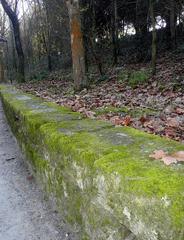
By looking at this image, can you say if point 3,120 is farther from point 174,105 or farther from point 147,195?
point 147,195

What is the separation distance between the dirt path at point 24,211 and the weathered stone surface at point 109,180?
19cm

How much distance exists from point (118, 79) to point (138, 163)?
1048 centimetres

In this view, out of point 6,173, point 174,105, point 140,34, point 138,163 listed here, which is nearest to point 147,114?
point 174,105

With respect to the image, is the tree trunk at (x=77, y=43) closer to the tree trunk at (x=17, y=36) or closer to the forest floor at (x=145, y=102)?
the forest floor at (x=145, y=102)

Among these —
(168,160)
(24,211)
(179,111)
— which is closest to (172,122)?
(179,111)

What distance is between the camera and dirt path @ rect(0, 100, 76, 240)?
3320 mm

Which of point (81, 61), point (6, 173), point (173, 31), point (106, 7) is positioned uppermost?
point (106, 7)

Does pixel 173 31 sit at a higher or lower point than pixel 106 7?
lower

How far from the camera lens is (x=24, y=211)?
12.6ft

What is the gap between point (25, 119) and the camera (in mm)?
4863

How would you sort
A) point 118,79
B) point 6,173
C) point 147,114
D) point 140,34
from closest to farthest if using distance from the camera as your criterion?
point 6,173 → point 147,114 → point 118,79 → point 140,34

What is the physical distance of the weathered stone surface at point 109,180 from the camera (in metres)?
1.69

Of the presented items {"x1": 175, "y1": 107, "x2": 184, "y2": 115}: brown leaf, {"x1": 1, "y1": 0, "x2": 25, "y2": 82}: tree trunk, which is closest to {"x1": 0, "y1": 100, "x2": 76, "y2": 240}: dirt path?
{"x1": 175, "y1": 107, "x2": 184, "y2": 115}: brown leaf

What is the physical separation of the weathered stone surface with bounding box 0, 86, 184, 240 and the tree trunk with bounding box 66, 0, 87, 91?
23.4ft
